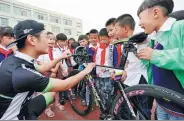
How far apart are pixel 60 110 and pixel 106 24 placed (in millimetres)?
2262

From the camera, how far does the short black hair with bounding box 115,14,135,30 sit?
3309 mm

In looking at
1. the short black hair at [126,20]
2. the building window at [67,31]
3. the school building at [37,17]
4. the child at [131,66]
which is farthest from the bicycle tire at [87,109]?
the building window at [67,31]

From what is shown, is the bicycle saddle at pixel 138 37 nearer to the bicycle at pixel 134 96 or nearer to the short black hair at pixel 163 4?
the bicycle at pixel 134 96

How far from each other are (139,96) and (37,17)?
47.9 meters

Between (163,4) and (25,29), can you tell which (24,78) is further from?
(163,4)

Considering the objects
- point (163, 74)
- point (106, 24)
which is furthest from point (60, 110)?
point (163, 74)

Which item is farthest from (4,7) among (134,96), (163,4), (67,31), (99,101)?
(163,4)

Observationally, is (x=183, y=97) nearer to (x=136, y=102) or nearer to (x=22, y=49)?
(x=136, y=102)

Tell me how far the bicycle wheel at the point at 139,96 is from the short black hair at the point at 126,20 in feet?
5.04

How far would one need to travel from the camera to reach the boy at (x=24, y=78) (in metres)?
2.02

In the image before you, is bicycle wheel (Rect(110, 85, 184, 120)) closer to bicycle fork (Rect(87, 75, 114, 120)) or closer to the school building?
bicycle fork (Rect(87, 75, 114, 120))

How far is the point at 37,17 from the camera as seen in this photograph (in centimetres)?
4678

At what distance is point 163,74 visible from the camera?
1760 mm

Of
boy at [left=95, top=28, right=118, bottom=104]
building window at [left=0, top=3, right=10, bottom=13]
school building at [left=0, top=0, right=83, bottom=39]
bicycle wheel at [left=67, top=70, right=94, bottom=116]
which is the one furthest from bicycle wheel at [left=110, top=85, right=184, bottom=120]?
building window at [left=0, top=3, right=10, bottom=13]
